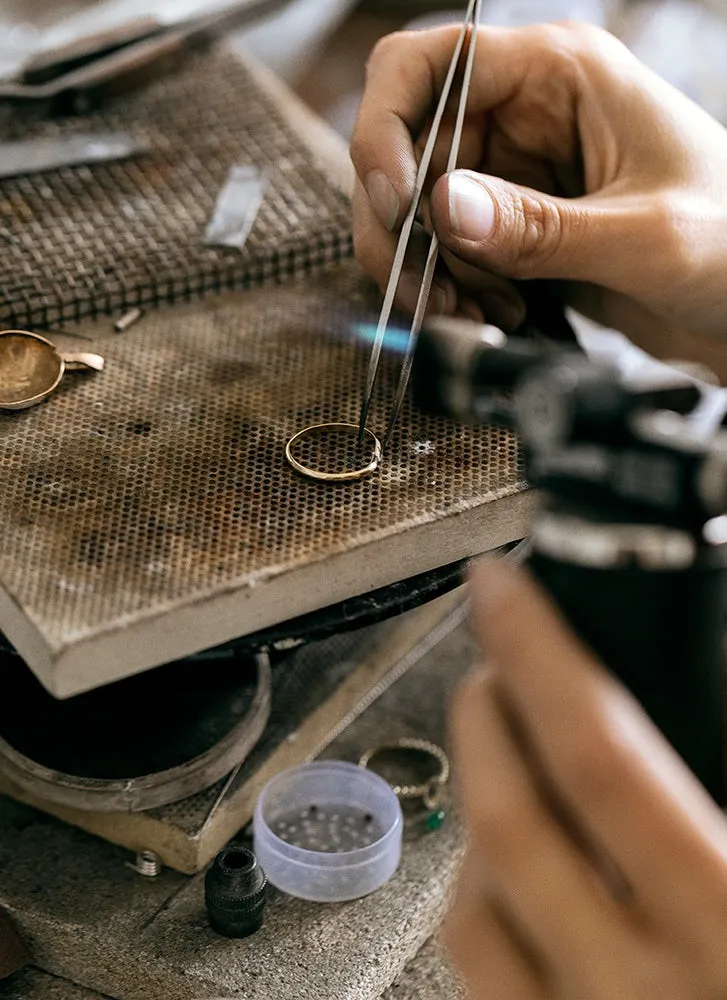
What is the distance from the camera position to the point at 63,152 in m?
1.19

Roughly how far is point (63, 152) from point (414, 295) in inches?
17.7

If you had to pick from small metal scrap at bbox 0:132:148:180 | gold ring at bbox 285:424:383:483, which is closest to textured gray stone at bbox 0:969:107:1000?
gold ring at bbox 285:424:383:483

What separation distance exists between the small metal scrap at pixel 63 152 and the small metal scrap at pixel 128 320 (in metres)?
0.24

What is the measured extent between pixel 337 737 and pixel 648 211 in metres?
0.51

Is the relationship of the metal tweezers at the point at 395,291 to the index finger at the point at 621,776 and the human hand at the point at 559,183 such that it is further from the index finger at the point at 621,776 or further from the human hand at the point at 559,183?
the index finger at the point at 621,776

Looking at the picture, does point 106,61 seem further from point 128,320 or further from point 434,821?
point 434,821

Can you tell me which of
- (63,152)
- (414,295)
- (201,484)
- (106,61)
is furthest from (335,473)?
(106,61)

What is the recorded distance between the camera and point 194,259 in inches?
41.4

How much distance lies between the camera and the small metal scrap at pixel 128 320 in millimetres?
997

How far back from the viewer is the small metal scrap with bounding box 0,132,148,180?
116 centimetres

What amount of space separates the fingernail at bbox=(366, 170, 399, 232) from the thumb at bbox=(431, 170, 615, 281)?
80 mm

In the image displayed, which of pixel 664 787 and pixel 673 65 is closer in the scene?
pixel 664 787

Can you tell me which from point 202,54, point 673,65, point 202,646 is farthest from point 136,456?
point 673,65

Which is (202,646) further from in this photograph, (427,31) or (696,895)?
(427,31)
